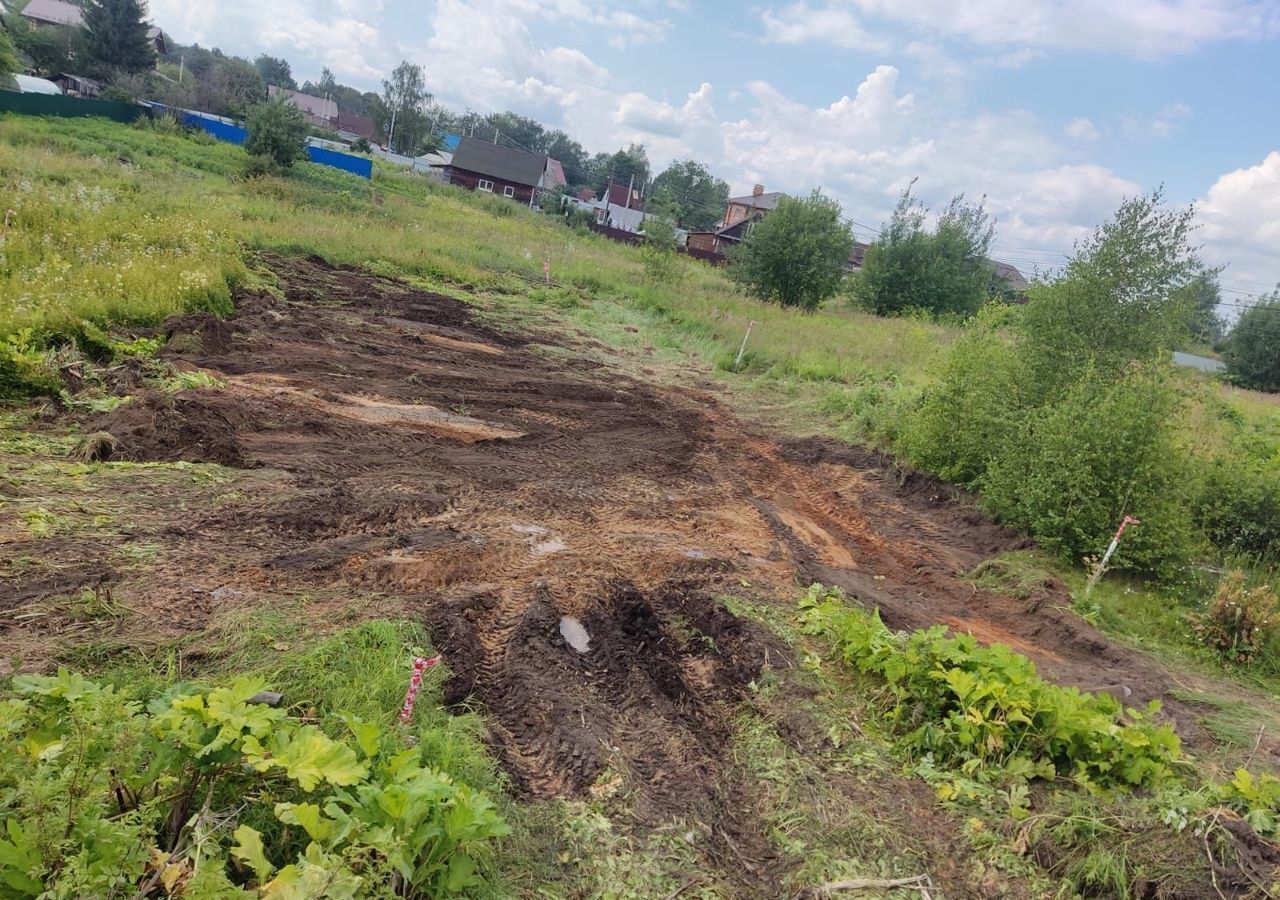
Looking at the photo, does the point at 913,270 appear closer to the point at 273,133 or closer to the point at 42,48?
the point at 273,133

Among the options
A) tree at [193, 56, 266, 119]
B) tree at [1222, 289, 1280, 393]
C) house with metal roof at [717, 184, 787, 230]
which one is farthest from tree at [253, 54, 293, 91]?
tree at [1222, 289, 1280, 393]

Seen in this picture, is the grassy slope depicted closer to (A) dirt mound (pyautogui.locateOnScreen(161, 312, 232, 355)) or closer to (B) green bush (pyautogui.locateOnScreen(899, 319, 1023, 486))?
(A) dirt mound (pyautogui.locateOnScreen(161, 312, 232, 355))

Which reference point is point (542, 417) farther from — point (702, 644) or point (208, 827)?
point (208, 827)

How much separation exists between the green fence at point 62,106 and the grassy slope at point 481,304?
2480mm

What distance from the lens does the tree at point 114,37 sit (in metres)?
46.5

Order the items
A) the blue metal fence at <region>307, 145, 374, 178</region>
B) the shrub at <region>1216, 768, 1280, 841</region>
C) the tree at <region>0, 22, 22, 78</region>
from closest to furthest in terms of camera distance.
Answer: the shrub at <region>1216, 768, 1280, 841</region>
the tree at <region>0, 22, 22, 78</region>
the blue metal fence at <region>307, 145, 374, 178</region>

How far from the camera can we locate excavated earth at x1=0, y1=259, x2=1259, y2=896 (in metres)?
4.01

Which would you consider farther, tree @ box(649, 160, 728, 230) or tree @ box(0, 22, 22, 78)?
tree @ box(649, 160, 728, 230)

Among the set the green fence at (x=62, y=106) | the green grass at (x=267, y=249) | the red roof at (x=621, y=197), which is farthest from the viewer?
the red roof at (x=621, y=197)

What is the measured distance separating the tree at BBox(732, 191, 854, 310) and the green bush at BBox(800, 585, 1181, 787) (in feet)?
84.2

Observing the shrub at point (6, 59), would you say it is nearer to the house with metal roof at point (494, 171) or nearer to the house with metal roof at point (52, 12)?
the house with metal roof at point (494, 171)

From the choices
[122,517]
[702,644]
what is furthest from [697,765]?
[122,517]

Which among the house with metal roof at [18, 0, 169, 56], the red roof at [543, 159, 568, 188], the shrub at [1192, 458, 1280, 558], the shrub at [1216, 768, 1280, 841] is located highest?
the house with metal roof at [18, 0, 169, 56]

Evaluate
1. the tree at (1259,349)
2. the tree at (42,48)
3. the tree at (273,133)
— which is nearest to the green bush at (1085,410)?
the tree at (273,133)
